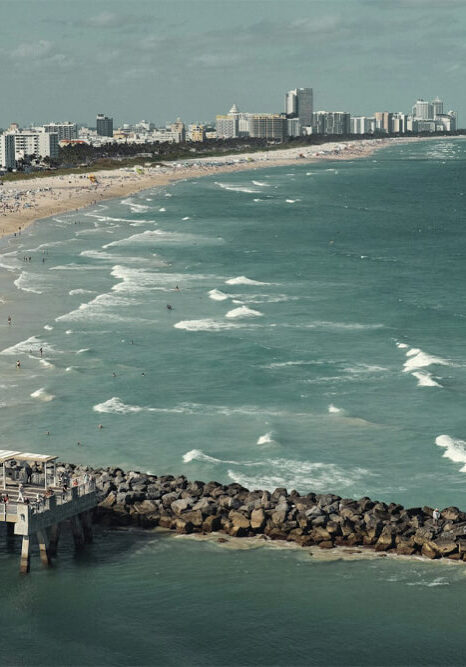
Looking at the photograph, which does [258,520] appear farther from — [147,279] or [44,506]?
[147,279]

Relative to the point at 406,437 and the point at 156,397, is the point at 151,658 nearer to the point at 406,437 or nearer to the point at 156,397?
the point at 406,437

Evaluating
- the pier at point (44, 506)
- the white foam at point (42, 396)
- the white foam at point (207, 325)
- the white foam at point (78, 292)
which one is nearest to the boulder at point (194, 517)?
the pier at point (44, 506)

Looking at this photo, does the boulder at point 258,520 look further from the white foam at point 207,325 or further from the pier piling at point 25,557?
the white foam at point 207,325

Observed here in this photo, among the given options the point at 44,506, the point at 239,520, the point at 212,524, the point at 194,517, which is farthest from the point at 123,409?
the point at 44,506

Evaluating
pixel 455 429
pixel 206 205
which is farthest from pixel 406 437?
pixel 206 205

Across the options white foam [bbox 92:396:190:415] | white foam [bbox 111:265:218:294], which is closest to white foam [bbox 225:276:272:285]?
white foam [bbox 111:265:218:294]
